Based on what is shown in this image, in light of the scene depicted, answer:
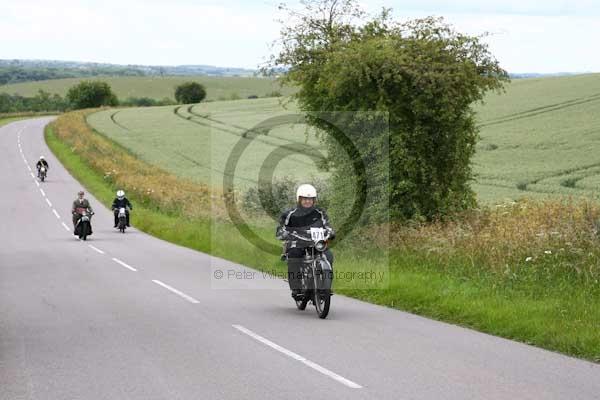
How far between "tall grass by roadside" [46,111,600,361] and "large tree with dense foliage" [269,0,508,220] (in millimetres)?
1055

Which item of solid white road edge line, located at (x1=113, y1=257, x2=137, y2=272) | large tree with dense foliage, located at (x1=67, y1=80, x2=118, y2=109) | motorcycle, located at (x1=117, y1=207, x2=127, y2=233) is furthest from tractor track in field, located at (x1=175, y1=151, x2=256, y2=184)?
large tree with dense foliage, located at (x1=67, y1=80, x2=118, y2=109)

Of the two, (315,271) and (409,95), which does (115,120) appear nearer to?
(409,95)

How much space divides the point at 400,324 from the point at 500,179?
24.5 m

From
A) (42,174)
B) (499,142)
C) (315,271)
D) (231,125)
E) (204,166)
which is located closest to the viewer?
(315,271)

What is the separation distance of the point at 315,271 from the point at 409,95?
900 centimetres

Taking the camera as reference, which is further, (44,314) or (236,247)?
(236,247)

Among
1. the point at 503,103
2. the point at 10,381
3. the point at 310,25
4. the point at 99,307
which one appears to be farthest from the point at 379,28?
the point at 503,103

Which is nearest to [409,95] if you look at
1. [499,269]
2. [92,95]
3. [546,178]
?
[499,269]

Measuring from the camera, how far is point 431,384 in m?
8.66

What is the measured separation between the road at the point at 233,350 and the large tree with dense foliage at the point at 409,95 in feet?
17.3

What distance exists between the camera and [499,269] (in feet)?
49.2

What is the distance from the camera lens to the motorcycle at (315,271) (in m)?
13.3

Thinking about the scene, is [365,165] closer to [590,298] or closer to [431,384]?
[590,298]

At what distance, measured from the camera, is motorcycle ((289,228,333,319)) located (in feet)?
43.6
